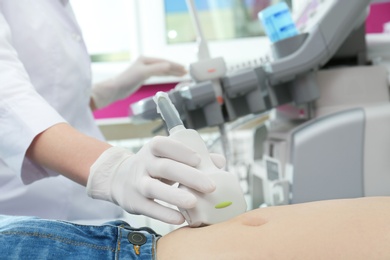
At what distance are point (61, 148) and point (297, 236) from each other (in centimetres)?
47

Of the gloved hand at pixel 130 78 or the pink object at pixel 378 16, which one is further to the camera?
the pink object at pixel 378 16

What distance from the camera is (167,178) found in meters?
0.84

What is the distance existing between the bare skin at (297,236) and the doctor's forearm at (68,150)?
0.23m

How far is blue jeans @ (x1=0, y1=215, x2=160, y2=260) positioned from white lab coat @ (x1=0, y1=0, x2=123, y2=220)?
1.03 feet

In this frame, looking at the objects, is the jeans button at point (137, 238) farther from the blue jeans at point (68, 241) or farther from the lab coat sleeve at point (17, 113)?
the lab coat sleeve at point (17, 113)

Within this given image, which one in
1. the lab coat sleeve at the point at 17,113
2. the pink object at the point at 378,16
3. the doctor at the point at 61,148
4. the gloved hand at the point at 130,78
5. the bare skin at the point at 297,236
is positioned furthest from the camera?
the pink object at the point at 378,16

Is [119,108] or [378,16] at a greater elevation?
[378,16]

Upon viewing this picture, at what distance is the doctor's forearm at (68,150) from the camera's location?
940 millimetres

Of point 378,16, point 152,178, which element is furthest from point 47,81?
point 378,16

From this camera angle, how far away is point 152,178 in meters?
0.85

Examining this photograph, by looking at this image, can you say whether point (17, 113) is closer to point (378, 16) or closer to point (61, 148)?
point (61, 148)

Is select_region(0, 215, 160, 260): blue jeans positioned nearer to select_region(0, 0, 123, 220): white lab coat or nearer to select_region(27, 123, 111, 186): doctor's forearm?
select_region(27, 123, 111, 186): doctor's forearm

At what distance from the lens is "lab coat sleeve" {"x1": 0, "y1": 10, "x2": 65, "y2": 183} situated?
0.99 meters

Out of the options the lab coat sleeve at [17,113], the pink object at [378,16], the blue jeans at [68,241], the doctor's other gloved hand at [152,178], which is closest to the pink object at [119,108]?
the pink object at [378,16]
